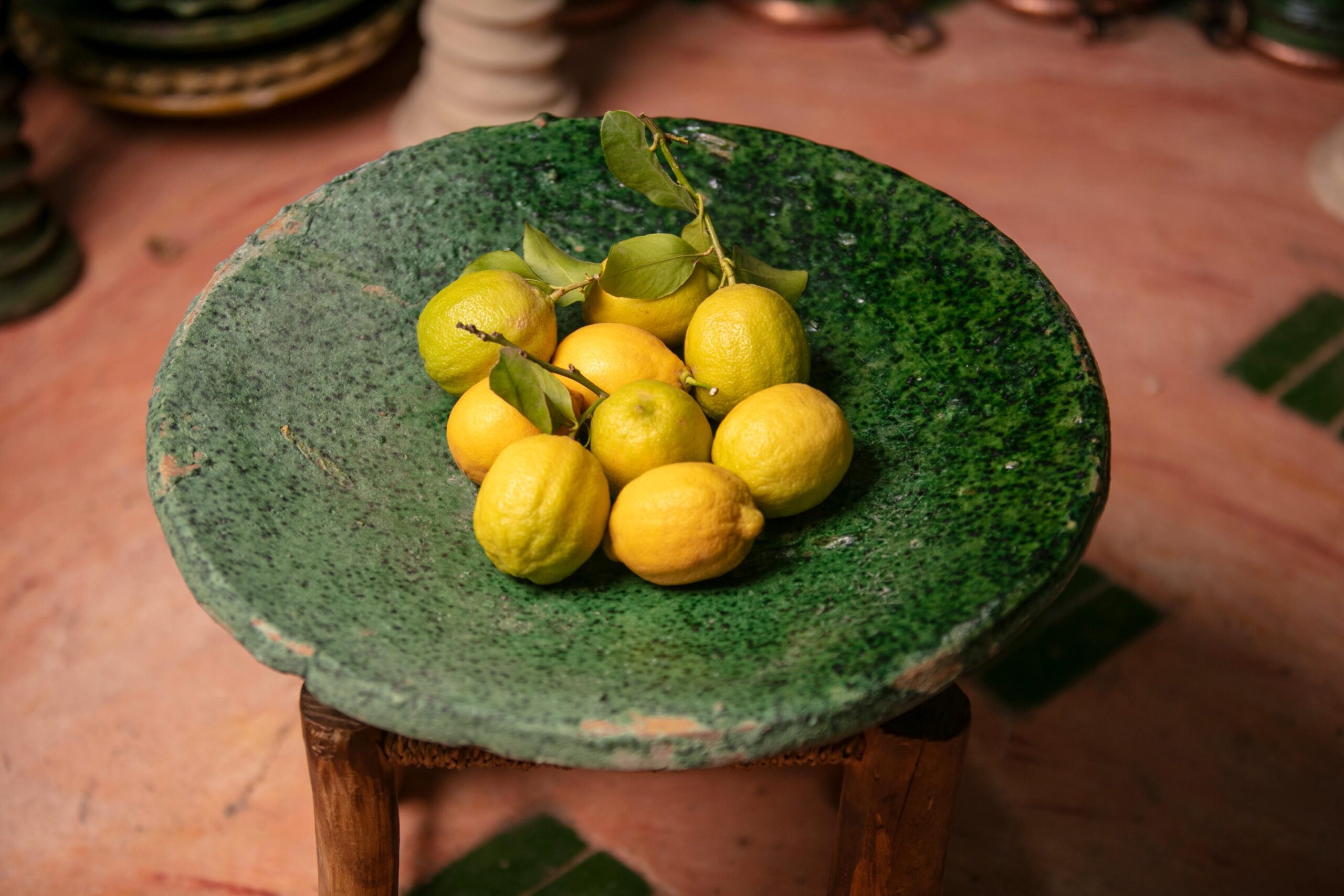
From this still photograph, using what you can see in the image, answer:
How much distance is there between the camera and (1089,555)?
1.57 m

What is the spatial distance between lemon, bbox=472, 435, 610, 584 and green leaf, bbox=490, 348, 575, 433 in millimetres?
23

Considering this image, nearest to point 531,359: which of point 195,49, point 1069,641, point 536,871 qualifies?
point 536,871

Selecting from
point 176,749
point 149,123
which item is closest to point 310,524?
point 176,749

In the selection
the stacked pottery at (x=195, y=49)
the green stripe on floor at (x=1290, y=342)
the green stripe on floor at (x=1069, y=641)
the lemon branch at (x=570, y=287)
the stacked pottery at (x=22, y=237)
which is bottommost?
the green stripe on floor at (x=1069, y=641)

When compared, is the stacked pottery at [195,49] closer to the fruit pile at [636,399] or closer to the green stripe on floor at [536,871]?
the fruit pile at [636,399]

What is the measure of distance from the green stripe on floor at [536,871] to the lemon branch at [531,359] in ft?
1.93

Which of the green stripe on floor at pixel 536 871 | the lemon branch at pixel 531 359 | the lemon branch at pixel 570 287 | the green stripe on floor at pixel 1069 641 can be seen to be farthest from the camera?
the green stripe on floor at pixel 1069 641

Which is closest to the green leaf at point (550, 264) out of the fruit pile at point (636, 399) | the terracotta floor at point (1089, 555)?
the fruit pile at point (636, 399)

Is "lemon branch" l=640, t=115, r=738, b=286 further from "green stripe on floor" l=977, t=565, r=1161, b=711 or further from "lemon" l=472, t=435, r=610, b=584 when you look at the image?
"green stripe on floor" l=977, t=565, r=1161, b=711

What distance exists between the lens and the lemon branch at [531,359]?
2.73ft

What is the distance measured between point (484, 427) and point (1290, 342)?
1.45m

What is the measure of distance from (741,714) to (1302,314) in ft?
5.09

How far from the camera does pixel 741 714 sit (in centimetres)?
70

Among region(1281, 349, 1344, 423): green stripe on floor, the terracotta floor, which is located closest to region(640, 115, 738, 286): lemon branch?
the terracotta floor
